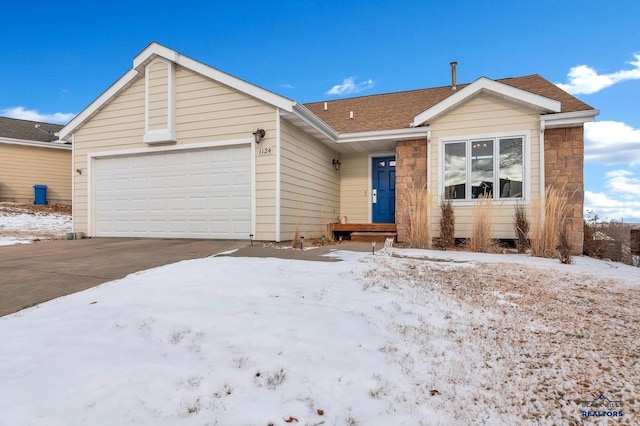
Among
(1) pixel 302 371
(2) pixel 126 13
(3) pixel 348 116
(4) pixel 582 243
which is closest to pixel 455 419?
(1) pixel 302 371

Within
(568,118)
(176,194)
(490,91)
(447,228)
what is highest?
(490,91)

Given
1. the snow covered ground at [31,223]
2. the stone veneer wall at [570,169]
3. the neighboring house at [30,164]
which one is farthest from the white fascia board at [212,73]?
the neighboring house at [30,164]

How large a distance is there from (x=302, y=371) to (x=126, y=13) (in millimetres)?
14516

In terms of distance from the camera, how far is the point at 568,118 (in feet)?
23.2

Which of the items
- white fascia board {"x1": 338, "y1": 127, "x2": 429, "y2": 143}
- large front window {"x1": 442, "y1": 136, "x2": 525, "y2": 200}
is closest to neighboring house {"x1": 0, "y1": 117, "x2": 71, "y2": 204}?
white fascia board {"x1": 338, "y1": 127, "x2": 429, "y2": 143}

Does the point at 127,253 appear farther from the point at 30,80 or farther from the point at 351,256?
the point at 30,80

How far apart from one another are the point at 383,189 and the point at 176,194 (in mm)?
5731

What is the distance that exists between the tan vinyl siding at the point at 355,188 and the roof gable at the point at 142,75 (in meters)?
4.08

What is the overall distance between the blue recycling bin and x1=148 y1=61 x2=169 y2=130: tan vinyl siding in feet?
35.0

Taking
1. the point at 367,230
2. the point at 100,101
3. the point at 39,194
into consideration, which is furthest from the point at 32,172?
the point at 367,230

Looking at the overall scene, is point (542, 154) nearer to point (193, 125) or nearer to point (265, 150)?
point (265, 150)

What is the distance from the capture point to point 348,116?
11.1 meters

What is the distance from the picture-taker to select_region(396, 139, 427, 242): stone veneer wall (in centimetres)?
855

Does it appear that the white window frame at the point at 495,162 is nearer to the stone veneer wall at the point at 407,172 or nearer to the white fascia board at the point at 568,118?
the white fascia board at the point at 568,118
